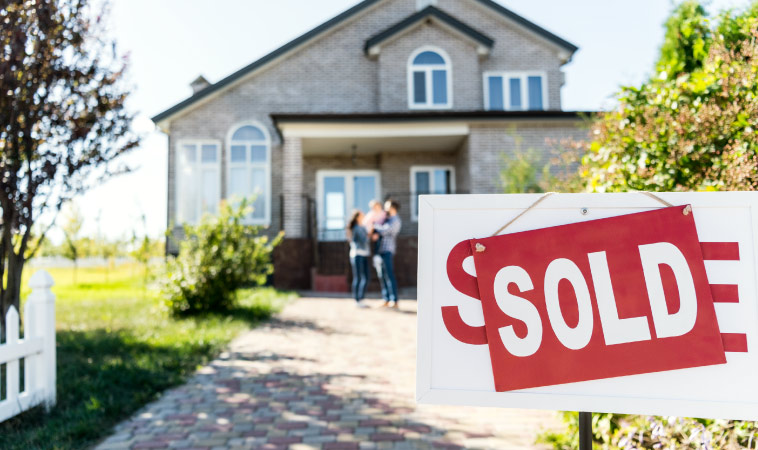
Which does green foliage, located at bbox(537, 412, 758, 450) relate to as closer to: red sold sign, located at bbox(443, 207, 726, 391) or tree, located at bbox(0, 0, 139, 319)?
red sold sign, located at bbox(443, 207, 726, 391)

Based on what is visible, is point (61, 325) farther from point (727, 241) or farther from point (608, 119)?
point (727, 241)

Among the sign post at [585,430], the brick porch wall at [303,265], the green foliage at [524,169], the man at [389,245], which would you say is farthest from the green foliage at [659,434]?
the brick porch wall at [303,265]

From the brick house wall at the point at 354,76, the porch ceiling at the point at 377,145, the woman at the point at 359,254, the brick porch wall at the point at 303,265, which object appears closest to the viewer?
the woman at the point at 359,254

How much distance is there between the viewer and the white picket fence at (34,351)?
3.72 meters

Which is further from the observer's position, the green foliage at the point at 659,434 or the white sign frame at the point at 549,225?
the green foliage at the point at 659,434

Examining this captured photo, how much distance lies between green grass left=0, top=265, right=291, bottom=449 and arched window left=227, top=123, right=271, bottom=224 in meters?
6.18

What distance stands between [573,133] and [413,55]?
531 cm

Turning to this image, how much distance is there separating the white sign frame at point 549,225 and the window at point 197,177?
15331 millimetres

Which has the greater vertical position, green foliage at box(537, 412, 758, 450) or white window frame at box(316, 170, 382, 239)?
white window frame at box(316, 170, 382, 239)

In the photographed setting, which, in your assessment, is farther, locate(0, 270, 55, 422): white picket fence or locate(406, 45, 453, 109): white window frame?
locate(406, 45, 453, 109): white window frame

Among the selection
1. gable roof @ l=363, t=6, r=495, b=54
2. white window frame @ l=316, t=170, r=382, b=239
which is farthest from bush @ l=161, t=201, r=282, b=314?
gable roof @ l=363, t=6, r=495, b=54

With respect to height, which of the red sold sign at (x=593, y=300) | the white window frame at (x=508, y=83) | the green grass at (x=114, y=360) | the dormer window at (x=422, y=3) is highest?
the dormer window at (x=422, y=3)

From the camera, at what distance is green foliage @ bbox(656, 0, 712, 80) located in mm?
4058

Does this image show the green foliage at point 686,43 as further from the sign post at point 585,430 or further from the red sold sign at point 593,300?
the sign post at point 585,430
